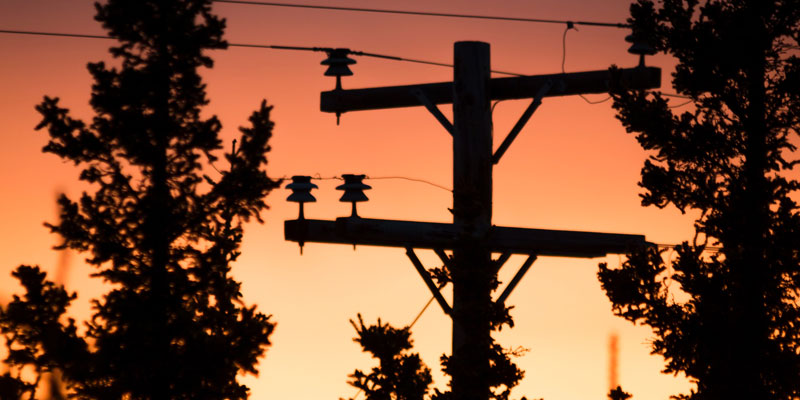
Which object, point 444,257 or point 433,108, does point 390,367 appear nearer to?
point 444,257

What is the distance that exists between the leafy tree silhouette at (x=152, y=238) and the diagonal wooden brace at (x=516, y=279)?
3731 mm

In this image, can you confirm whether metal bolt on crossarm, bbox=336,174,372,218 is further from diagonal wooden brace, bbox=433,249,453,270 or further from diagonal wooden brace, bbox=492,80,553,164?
diagonal wooden brace, bbox=492,80,553,164

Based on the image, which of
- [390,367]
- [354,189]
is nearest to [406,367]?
[390,367]

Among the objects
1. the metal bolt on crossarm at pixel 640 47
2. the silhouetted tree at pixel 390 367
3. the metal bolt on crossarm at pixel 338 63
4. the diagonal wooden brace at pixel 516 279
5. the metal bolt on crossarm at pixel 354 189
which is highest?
the metal bolt on crossarm at pixel 338 63

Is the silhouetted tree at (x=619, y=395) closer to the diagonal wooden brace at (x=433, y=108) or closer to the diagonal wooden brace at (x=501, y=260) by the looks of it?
the diagonal wooden brace at (x=501, y=260)

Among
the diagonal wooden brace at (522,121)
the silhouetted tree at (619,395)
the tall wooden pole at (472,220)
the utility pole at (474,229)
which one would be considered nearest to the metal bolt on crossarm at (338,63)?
the utility pole at (474,229)

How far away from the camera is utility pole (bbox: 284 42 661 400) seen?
11.1 m

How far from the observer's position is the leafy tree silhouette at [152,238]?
13.3 meters

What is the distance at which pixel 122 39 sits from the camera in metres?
13.9

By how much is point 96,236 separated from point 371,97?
4059mm

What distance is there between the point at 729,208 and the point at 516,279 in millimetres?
2963

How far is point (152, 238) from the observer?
13305 mm

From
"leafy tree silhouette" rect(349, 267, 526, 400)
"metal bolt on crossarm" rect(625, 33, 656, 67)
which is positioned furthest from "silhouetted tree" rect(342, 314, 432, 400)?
"metal bolt on crossarm" rect(625, 33, 656, 67)

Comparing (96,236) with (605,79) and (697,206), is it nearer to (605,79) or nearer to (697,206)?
(605,79)
